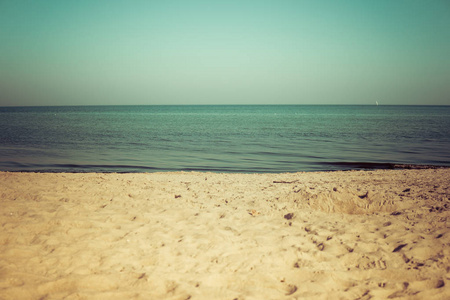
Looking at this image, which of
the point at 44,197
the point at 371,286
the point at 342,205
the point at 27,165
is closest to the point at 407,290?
the point at 371,286

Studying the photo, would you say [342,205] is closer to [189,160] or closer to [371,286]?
[371,286]

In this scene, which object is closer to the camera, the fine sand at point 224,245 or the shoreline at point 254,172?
the fine sand at point 224,245

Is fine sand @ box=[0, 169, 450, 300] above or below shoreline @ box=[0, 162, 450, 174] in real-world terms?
above

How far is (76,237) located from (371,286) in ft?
14.8

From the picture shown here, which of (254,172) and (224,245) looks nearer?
(224,245)

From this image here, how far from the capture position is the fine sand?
11.4ft

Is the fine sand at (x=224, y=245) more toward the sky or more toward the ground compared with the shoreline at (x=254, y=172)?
more toward the sky

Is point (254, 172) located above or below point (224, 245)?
below

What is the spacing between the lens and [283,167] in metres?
14.5

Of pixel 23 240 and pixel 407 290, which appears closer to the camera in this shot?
pixel 407 290

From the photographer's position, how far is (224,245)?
15.1 feet

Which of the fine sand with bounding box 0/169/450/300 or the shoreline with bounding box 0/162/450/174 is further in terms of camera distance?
the shoreline with bounding box 0/162/450/174

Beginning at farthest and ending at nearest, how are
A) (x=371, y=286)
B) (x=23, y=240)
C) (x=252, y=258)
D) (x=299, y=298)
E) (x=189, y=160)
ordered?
(x=189, y=160), (x=23, y=240), (x=252, y=258), (x=371, y=286), (x=299, y=298)

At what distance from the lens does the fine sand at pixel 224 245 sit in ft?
11.4
